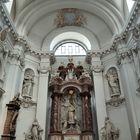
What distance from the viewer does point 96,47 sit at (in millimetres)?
15039

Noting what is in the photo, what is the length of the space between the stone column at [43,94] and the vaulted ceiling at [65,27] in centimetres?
178

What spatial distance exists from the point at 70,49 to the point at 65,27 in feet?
6.52

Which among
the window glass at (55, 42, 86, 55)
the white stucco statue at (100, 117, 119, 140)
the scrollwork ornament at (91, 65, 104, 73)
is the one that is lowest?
the white stucco statue at (100, 117, 119, 140)

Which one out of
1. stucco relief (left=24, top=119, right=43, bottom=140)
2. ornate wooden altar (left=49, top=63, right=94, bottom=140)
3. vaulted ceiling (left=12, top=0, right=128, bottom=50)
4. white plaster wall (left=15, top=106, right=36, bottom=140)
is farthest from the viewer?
vaulted ceiling (left=12, top=0, right=128, bottom=50)

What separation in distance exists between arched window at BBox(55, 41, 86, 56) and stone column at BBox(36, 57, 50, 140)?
88.5 inches

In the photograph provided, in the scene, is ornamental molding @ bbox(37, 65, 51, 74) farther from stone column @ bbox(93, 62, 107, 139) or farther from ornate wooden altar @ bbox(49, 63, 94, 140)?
stone column @ bbox(93, 62, 107, 139)

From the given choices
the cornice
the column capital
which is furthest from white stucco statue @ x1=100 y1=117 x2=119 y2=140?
the column capital

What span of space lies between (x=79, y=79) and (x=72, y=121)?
301 centimetres

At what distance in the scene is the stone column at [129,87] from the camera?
34.2 ft

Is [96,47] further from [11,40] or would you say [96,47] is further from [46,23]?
[11,40]

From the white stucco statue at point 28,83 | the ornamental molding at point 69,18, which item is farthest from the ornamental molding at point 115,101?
the ornamental molding at point 69,18

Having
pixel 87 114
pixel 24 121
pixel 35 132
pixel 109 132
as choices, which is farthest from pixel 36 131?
pixel 109 132

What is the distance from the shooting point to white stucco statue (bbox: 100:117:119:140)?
10.9 m

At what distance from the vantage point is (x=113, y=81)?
42.5ft
